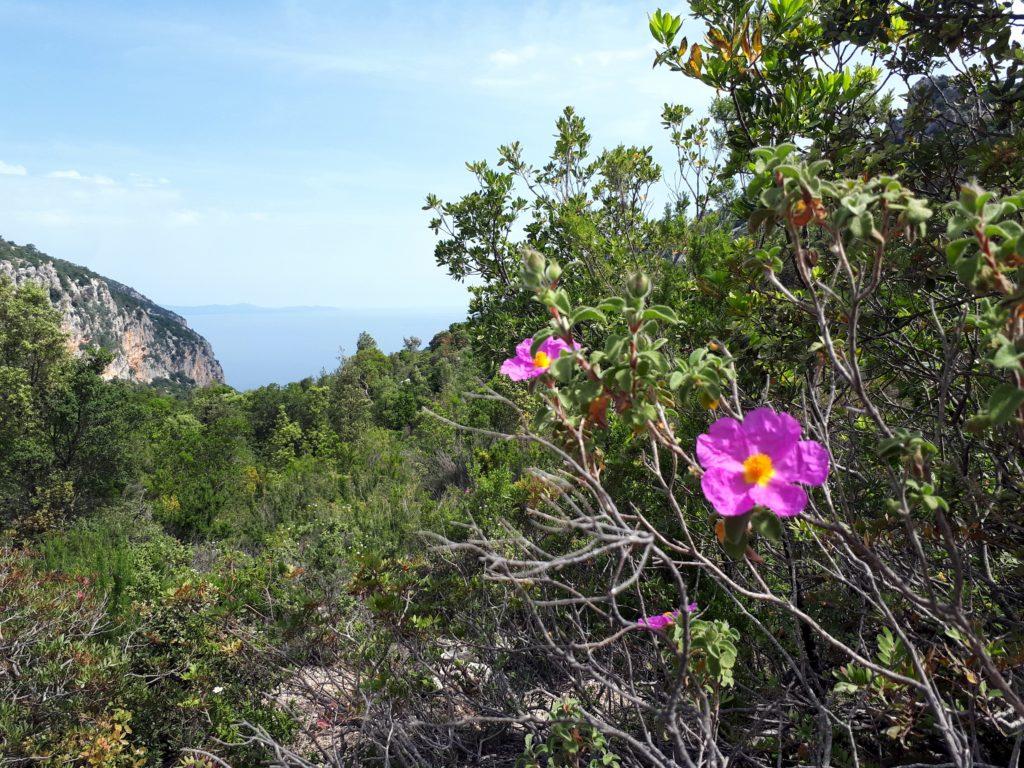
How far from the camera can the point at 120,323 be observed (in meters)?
68.9

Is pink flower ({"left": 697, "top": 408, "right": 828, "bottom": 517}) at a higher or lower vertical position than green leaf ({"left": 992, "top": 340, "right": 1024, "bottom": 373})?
lower

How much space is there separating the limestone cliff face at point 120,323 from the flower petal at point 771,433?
54.3 metres

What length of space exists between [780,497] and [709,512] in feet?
5.10

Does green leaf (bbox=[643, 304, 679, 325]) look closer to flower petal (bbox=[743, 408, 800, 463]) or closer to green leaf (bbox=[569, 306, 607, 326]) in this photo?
green leaf (bbox=[569, 306, 607, 326])

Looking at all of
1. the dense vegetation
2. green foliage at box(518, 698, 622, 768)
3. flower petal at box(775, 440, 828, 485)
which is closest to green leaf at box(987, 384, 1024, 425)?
the dense vegetation

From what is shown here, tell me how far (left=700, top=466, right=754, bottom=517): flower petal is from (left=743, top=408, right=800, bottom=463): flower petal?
64 millimetres

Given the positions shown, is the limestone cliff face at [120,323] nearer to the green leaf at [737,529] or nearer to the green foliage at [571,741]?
the green foliage at [571,741]

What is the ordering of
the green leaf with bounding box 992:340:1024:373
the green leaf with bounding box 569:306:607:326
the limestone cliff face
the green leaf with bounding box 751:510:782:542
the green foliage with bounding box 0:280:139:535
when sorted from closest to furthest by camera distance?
the green leaf with bounding box 992:340:1024:373
the green leaf with bounding box 751:510:782:542
the green leaf with bounding box 569:306:607:326
the green foliage with bounding box 0:280:139:535
the limestone cliff face

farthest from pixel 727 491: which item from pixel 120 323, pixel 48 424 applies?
pixel 120 323

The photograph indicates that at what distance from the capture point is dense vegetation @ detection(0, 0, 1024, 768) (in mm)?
1062

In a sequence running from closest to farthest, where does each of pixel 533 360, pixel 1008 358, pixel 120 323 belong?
pixel 1008 358
pixel 533 360
pixel 120 323

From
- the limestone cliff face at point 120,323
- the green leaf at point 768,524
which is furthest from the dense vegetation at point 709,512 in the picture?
the limestone cliff face at point 120,323

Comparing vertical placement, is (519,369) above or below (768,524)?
above

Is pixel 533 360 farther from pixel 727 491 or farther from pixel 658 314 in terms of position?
pixel 727 491
